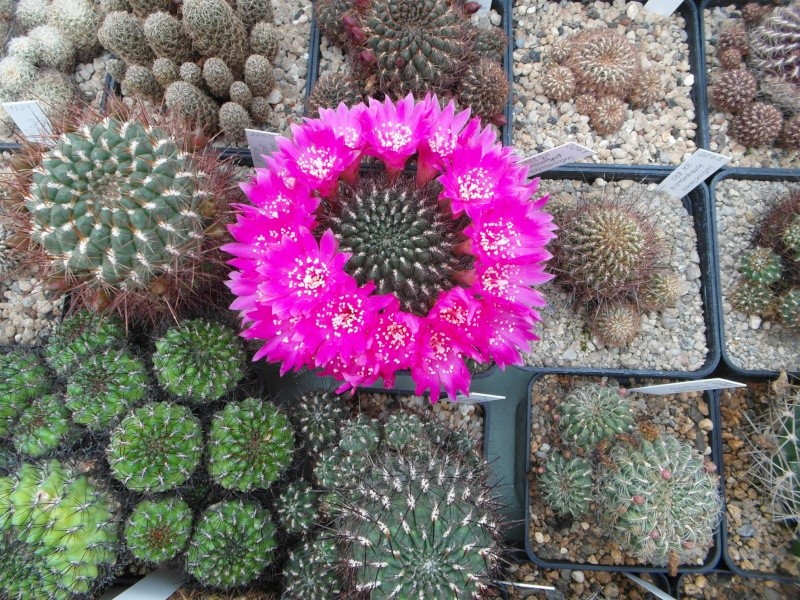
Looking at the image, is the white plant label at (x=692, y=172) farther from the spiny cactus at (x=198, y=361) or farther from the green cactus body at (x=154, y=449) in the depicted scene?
the green cactus body at (x=154, y=449)

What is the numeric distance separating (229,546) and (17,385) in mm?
971

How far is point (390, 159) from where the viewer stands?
1817 millimetres

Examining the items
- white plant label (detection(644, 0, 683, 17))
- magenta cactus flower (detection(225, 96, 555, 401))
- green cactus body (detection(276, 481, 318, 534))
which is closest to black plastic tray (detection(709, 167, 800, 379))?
white plant label (detection(644, 0, 683, 17))

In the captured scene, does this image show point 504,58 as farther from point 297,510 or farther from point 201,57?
point 297,510

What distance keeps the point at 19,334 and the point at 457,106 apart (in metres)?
2.21

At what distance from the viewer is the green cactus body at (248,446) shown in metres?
1.98

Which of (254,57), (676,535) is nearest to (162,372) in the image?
(254,57)

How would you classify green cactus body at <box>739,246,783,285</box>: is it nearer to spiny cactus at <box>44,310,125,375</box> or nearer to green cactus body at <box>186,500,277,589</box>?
green cactus body at <box>186,500,277,589</box>

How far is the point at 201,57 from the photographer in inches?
105

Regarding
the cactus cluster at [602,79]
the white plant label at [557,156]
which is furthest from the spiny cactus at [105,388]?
the cactus cluster at [602,79]

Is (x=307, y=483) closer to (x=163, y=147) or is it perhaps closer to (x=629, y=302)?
(x=163, y=147)

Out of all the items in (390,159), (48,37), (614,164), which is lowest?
(390,159)

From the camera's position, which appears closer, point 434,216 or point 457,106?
point 434,216

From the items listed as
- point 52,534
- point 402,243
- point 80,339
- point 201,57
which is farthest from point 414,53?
point 52,534
